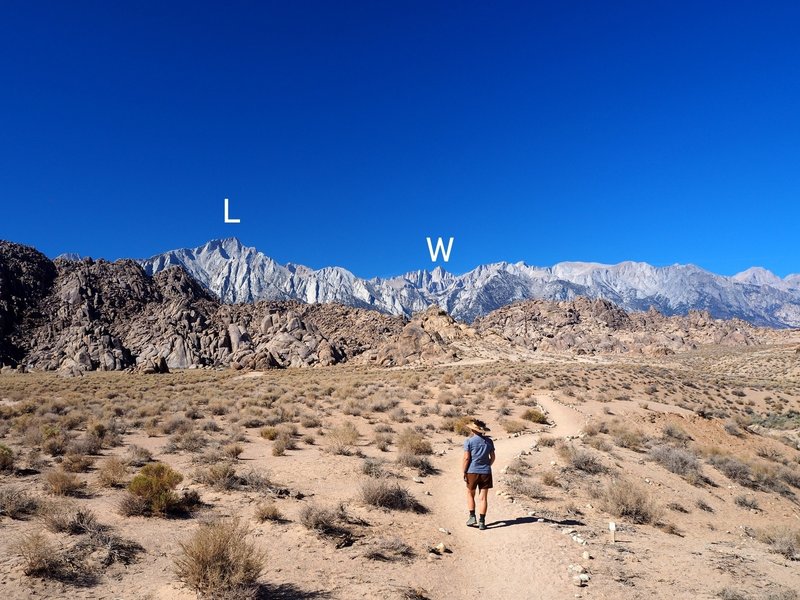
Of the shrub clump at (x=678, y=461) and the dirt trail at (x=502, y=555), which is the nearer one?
the dirt trail at (x=502, y=555)

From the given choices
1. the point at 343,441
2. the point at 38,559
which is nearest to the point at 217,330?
A: the point at 343,441

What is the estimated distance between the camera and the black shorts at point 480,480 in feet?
28.7

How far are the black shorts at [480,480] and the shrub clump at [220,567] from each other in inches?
174

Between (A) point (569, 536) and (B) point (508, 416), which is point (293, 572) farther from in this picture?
(B) point (508, 416)

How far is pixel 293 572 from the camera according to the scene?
6.56 meters

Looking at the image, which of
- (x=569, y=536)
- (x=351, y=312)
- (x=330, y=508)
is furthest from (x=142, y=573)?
(x=351, y=312)

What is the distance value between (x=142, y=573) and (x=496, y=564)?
550cm

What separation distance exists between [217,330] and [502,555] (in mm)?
84635

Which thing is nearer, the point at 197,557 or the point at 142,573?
the point at 197,557

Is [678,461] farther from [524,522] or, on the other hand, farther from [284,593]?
[284,593]

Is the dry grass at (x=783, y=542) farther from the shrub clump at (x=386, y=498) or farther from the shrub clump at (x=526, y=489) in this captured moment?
the shrub clump at (x=386, y=498)

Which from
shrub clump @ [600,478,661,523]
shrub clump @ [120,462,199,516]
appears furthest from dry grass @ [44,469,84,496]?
shrub clump @ [600,478,661,523]

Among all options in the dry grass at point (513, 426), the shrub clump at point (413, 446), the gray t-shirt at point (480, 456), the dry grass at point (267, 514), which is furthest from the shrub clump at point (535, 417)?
the dry grass at point (267, 514)

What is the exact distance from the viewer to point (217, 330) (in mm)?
83688
